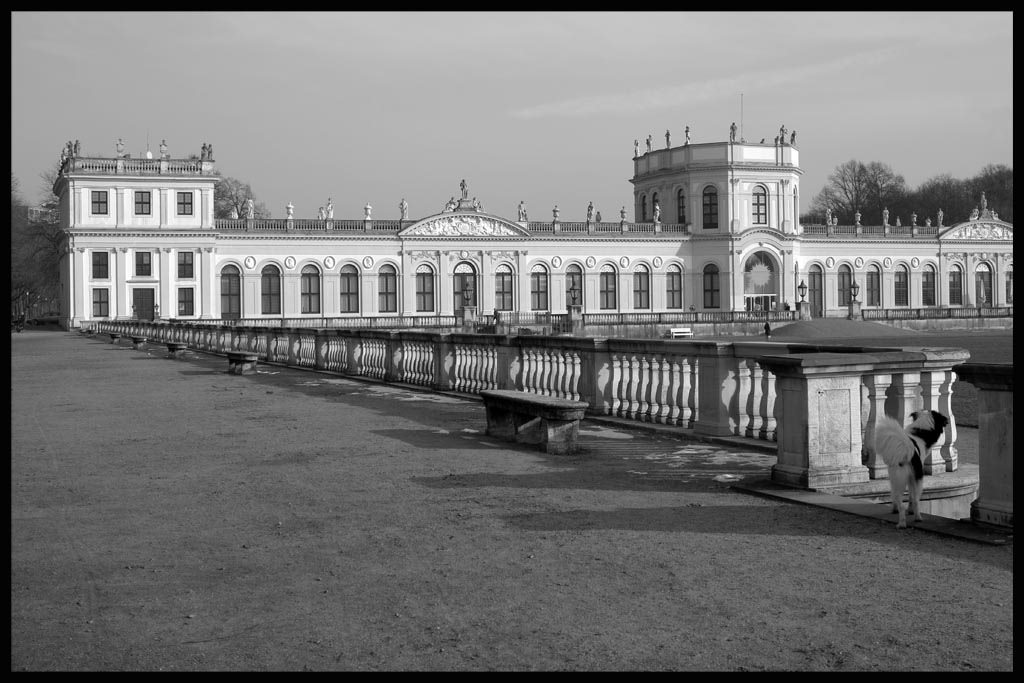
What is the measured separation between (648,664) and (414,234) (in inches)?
2885

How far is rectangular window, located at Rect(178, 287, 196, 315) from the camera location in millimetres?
71688

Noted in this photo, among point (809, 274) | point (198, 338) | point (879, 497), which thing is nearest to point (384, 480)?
point (879, 497)

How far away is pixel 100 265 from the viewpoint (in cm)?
7031

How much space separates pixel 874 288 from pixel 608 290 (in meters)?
22.5

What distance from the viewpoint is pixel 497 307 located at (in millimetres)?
79500

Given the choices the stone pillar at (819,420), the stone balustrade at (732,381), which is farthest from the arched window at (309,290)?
the stone pillar at (819,420)

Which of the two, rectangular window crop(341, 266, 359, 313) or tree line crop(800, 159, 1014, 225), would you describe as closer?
rectangular window crop(341, 266, 359, 313)

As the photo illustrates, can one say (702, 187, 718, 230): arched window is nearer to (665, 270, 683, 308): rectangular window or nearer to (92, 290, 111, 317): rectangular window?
(665, 270, 683, 308): rectangular window

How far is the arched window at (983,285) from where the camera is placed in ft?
301

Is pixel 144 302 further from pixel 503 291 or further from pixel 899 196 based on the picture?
pixel 899 196

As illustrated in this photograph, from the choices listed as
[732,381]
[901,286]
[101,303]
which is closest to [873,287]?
[901,286]

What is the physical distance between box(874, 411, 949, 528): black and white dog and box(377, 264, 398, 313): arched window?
70.2m

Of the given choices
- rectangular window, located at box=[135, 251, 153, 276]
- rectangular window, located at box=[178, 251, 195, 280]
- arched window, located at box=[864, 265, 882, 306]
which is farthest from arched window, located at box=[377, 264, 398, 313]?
arched window, located at box=[864, 265, 882, 306]

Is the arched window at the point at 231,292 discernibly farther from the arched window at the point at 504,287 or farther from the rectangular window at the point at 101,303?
the arched window at the point at 504,287
